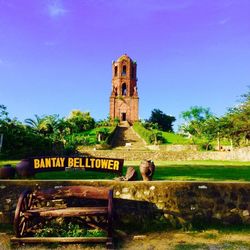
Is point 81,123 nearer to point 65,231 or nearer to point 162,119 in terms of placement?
point 162,119

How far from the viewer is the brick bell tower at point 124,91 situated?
73250mm

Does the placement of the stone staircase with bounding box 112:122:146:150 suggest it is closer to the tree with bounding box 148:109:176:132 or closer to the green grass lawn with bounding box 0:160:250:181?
the tree with bounding box 148:109:176:132

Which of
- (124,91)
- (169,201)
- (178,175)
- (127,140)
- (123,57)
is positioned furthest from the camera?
(123,57)

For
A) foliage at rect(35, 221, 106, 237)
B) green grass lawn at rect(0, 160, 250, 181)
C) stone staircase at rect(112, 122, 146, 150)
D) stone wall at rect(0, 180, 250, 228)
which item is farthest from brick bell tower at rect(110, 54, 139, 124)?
foliage at rect(35, 221, 106, 237)

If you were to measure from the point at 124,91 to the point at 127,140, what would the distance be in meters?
26.9

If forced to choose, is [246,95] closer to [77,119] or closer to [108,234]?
[108,234]

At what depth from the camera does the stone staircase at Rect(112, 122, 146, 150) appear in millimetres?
47144

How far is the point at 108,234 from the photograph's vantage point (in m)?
7.10

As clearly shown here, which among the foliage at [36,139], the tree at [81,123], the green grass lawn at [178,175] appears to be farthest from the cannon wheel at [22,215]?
the tree at [81,123]

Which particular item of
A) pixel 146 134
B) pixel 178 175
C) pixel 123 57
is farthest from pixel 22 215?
pixel 123 57

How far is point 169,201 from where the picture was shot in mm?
8539

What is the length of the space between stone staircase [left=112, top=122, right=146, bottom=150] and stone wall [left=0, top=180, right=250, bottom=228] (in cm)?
3619

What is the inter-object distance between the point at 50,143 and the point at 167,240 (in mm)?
30862

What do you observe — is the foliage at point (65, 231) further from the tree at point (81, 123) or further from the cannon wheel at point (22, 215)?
the tree at point (81, 123)
